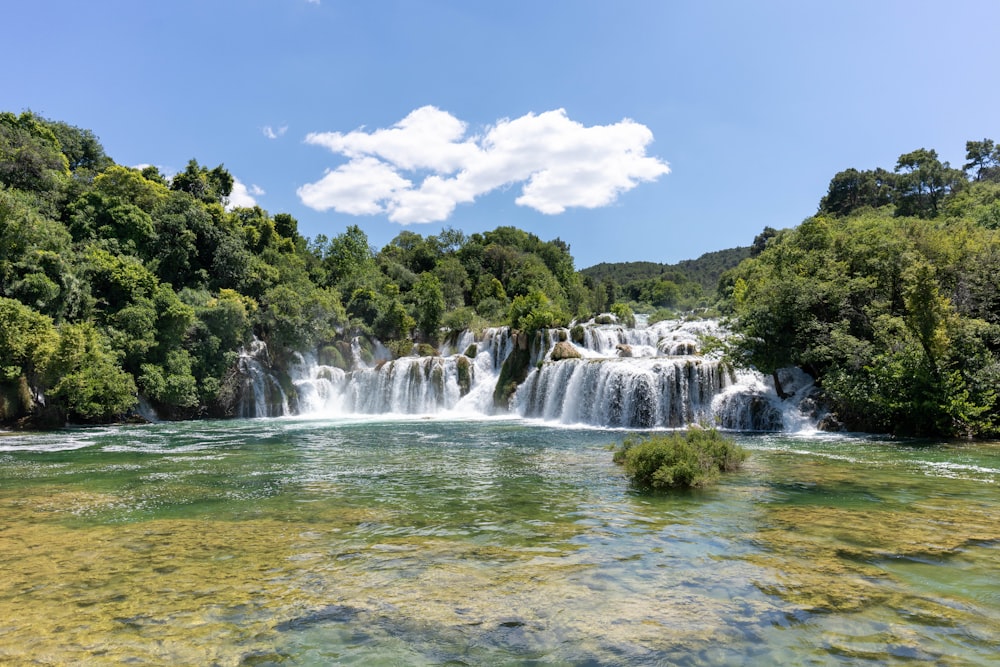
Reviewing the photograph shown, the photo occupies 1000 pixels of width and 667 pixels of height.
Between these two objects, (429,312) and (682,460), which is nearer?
(682,460)

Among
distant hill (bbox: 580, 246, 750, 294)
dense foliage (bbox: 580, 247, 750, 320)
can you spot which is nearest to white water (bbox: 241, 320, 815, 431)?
dense foliage (bbox: 580, 247, 750, 320)

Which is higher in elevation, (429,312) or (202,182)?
(202,182)

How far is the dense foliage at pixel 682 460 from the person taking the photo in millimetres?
10344

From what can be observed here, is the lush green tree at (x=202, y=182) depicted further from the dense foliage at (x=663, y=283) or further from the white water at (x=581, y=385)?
the dense foliage at (x=663, y=283)

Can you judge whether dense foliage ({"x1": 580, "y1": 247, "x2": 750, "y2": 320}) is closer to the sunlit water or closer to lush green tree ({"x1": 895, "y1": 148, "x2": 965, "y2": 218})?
lush green tree ({"x1": 895, "y1": 148, "x2": 965, "y2": 218})

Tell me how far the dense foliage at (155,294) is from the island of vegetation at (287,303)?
104 mm

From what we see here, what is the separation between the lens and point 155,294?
30.5 metres

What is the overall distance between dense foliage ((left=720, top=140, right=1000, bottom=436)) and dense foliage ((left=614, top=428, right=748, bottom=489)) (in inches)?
343

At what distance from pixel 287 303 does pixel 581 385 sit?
70.9 feet

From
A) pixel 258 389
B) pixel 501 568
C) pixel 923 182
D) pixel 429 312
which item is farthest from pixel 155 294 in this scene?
pixel 923 182

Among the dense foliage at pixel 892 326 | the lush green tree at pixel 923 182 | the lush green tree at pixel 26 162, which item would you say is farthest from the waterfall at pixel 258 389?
the lush green tree at pixel 923 182

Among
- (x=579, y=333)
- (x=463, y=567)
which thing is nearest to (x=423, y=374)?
(x=579, y=333)

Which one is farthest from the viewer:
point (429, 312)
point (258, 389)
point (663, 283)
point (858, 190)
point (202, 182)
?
point (663, 283)

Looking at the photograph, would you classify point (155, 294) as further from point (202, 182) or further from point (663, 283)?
point (663, 283)
